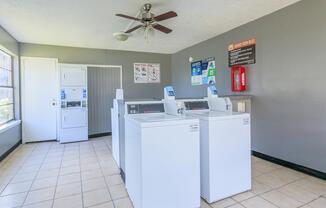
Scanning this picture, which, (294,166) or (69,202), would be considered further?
(294,166)

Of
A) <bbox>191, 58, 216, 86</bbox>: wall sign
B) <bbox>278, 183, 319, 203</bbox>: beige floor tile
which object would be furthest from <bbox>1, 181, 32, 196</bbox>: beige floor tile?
<bbox>191, 58, 216, 86</bbox>: wall sign

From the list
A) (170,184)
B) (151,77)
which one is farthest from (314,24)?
(151,77)

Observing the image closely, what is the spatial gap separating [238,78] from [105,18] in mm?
2760

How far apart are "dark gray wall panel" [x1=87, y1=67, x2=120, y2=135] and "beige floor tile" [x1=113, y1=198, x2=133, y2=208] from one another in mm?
3751

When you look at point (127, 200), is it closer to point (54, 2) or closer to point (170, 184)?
point (170, 184)

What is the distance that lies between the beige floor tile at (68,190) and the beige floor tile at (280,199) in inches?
90.8

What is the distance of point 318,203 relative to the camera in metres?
2.14

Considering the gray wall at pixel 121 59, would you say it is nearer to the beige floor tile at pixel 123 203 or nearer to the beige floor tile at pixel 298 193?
the beige floor tile at pixel 123 203

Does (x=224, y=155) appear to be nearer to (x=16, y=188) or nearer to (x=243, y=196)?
(x=243, y=196)

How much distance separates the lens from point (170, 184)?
1940 mm

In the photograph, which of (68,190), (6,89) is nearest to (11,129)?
(6,89)

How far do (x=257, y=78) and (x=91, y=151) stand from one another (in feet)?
12.1

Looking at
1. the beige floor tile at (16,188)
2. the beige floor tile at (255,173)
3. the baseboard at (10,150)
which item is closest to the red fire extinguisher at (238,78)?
the beige floor tile at (255,173)

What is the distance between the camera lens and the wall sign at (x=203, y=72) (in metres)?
4.78
